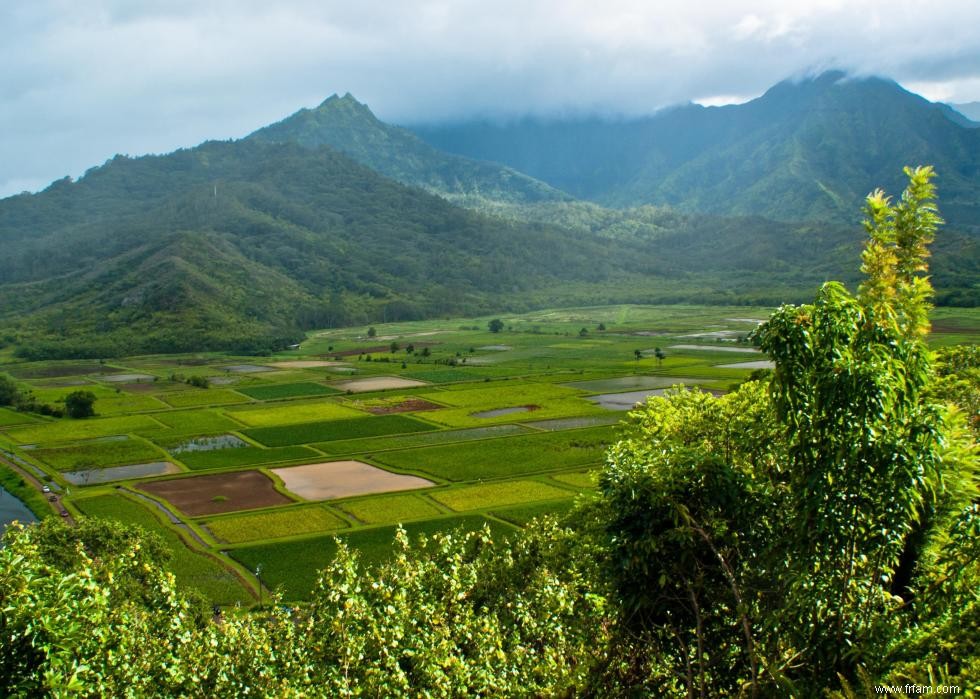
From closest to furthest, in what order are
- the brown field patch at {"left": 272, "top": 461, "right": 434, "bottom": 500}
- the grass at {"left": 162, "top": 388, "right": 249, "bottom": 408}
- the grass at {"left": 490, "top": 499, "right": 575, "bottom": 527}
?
the grass at {"left": 490, "top": 499, "right": 575, "bottom": 527}, the brown field patch at {"left": 272, "top": 461, "right": 434, "bottom": 500}, the grass at {"left": 162, "top": 388, "right": 249, "bottom": 408}

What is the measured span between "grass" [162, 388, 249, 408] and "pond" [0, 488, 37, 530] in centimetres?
3959

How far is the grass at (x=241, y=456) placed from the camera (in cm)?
7155

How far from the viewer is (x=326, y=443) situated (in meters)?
79.7

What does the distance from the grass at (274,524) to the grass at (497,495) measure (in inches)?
332

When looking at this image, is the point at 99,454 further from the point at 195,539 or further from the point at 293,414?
the point at 195,539

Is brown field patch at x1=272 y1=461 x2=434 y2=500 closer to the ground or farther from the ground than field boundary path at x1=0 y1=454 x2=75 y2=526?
closer to the ground

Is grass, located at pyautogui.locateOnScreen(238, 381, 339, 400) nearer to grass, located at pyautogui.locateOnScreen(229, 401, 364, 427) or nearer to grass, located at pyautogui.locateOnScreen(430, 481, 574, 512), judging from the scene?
grass, located at pyautogui.locateOnScreen(229, 401, 364, 427)

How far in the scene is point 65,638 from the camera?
1199 cm

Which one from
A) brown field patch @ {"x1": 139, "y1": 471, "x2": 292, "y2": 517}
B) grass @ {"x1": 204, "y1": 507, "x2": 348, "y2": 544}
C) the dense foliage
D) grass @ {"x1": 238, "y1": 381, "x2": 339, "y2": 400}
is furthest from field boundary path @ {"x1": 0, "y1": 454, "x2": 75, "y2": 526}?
the dense foliage

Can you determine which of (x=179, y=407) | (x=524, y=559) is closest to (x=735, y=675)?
(x=524, y=559)

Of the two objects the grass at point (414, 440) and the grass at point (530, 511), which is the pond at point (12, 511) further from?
the grass at point (530, 511)

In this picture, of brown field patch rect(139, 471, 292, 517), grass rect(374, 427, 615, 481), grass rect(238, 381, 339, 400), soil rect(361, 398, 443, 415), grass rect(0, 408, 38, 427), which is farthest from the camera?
grass rect(238, 381, 339, 400)

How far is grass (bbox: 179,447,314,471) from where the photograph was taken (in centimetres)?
7155

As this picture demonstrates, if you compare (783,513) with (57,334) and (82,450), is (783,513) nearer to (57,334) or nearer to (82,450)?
(82,450)
